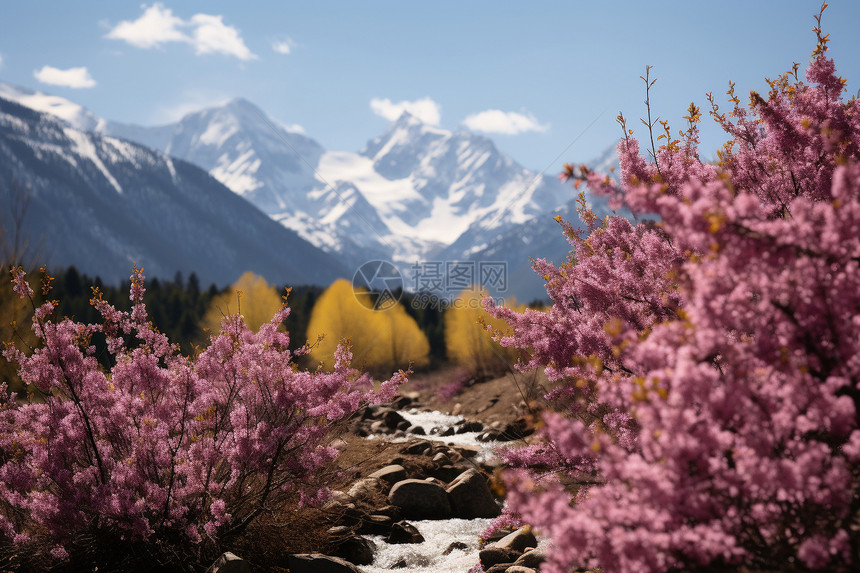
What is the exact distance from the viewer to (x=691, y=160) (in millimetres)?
6676

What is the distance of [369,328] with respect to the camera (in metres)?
50.3

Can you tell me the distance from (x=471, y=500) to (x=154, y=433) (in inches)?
268

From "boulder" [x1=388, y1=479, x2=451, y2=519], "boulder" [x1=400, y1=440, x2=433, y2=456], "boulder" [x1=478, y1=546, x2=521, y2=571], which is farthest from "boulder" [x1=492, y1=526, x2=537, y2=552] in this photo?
"boulder" [x1=400, y1=440, x2=433, y2=456]

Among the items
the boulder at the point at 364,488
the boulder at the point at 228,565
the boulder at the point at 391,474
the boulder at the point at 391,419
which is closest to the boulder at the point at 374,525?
the boulder at the point at 364,488

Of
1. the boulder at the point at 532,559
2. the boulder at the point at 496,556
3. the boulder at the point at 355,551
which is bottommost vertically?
the boulder at the point at 355,551

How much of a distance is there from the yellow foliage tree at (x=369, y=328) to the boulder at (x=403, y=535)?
115 feet

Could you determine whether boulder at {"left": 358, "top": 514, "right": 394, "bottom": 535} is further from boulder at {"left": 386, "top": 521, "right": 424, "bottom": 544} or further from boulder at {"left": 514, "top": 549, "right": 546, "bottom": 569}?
boulder at {"left": 514, "top": 549, "right": 546, "bottom": 569}

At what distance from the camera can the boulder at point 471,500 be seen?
1112cm

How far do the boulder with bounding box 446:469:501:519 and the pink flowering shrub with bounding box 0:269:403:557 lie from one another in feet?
16.4

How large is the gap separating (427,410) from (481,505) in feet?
78.9

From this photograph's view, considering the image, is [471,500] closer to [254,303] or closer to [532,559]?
[532,559]

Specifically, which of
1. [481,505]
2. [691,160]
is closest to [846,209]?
[691,160]

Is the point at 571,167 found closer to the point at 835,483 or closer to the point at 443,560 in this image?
the point at 835,483

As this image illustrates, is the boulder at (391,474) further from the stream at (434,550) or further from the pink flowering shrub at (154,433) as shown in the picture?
the pink flowering shrub at (154,433)
